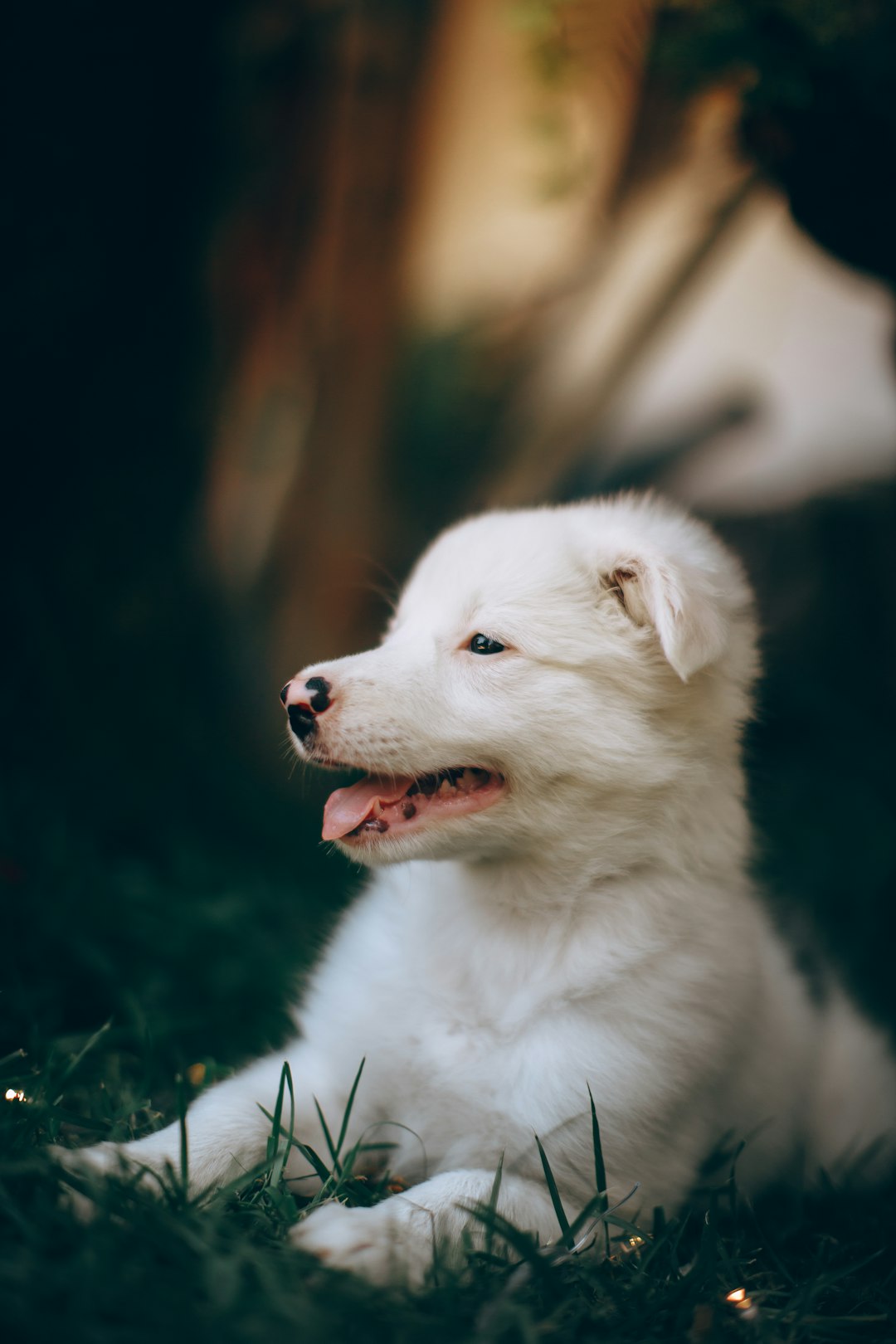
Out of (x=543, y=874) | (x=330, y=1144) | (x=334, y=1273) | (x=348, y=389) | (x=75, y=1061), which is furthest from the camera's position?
(x=348, y=389)

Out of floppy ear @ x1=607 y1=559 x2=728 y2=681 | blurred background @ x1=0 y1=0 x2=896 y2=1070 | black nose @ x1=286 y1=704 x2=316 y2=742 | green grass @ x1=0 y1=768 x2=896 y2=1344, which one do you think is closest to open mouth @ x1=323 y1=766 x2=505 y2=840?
black nose @ x1=286 y1=704 x2=316 y2=742

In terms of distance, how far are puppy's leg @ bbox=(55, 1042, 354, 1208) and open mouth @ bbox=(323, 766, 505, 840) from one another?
56cm

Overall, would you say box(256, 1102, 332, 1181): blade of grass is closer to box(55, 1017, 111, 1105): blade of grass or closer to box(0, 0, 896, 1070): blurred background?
box(55, 1017, 111, 1105): blade of grass

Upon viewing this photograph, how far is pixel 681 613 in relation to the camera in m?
1.88

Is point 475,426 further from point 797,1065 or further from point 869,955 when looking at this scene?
point 797,1065

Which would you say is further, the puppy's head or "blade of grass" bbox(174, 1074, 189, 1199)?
the puppy's head

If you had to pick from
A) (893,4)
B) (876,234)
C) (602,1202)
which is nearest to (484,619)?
(602,1202)

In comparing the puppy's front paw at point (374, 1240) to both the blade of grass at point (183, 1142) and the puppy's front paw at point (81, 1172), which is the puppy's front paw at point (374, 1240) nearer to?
the blade of grass at point (183, 1142)

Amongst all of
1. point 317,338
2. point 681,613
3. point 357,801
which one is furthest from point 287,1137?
point 317,338

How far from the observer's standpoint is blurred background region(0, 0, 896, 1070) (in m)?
3.70

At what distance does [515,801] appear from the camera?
200cm

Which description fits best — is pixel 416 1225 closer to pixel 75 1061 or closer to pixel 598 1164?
pixel 598 1164

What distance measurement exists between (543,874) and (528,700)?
0.36 m

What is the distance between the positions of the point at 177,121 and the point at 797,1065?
4017 mm
